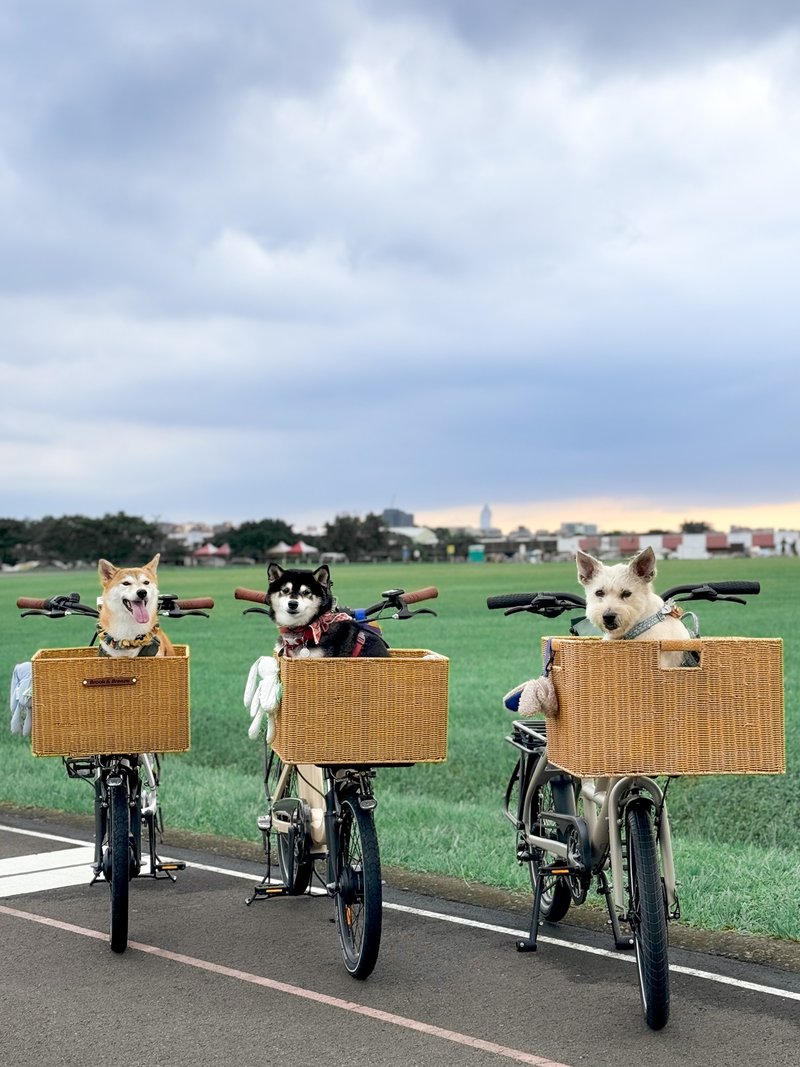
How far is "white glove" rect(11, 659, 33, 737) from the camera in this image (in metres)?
8.11

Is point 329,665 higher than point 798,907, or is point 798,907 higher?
point 329,665


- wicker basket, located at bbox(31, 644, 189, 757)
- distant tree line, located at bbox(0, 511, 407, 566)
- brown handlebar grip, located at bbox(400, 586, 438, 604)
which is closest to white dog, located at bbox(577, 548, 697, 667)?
brown handlebar grip, located at bbox(400, 586, 438, 604)

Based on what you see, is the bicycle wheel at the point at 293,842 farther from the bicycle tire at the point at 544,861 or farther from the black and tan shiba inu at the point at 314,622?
the bicycle tire at the point at 544,861

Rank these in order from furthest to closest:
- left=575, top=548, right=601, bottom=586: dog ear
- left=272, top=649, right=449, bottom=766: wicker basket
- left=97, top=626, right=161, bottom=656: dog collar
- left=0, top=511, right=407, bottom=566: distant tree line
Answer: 1. left=0, top=511, right=407, bottom=566: distant tree line
2. left=97, top=626, right=161, bottom=656: dog collar
3. left=272, top=649, right=449, bottom=766: wicker basket
4. left=575, top=548, right=601, bottom=586: dog ear

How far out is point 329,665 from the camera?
248 inches

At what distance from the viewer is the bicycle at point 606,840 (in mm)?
5430

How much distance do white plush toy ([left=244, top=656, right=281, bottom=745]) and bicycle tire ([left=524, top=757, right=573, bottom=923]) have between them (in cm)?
139

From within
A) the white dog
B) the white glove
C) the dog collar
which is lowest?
the white glove

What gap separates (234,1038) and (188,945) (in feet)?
4.89

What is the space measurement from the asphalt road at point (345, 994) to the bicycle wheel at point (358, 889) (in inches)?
5.6

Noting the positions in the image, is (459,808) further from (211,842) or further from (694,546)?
(694,546)

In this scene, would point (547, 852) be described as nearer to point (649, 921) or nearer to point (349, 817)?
point (349, 817)

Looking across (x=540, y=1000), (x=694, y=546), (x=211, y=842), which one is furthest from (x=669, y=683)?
(x=694, y=546)

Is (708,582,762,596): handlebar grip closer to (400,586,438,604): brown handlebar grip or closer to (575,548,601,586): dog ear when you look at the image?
(575,548,601,586): dog ear
